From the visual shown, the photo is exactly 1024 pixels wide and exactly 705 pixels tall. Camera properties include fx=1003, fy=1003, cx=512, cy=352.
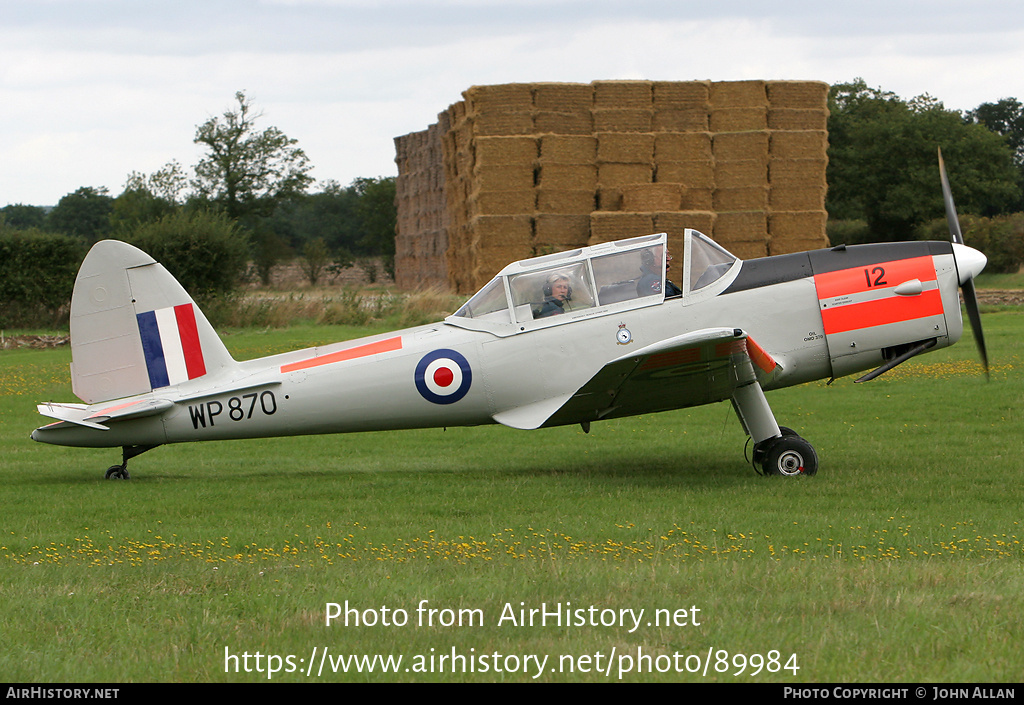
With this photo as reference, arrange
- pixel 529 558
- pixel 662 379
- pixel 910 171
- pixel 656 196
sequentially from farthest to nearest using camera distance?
pixel 910 171, pixel 656 196, pixel 662 379, pixel 529 558

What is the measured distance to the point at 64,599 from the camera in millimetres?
4773

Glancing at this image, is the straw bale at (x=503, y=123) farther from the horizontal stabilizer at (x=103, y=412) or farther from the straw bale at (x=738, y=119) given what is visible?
the horizontal stabilizer at (x=103, y=412)

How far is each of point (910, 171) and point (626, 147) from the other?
26.4 meters

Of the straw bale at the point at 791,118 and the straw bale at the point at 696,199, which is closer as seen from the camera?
the straw bale at the point at 696,199

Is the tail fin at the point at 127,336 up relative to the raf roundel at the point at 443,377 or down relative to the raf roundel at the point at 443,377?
up

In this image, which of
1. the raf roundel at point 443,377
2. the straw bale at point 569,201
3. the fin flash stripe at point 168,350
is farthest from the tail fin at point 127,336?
the straw bale at point 569,201

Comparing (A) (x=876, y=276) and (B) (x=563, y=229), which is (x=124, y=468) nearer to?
(A) (x=876, y=276)

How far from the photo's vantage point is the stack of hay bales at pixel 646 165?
2606 centimetres

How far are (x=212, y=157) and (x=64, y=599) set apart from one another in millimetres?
50173

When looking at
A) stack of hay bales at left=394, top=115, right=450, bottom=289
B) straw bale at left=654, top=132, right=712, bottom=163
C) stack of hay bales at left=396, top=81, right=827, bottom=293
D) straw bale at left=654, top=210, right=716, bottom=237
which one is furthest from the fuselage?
stack of hay bales at left=394, top=115, right=450, bottom=289

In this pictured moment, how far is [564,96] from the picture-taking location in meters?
26.3

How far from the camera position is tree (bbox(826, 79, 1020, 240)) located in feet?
152

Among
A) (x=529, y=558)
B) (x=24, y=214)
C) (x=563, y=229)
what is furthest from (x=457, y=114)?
(x=24, y=214)

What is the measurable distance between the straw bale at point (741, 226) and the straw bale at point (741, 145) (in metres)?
1.45
